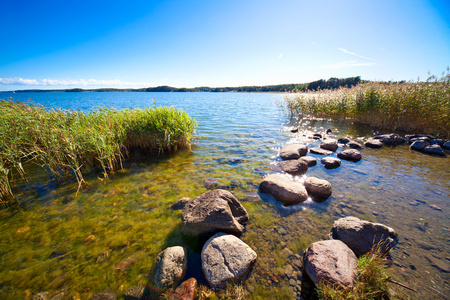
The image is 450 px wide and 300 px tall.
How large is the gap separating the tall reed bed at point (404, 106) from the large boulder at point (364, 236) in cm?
1479

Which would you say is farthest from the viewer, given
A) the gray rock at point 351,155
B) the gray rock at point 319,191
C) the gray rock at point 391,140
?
the gray rock at point 391,140

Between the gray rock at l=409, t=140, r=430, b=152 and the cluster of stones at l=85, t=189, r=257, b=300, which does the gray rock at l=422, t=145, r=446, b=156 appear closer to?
the gray rock at l=409, t=140, r=430, b=152

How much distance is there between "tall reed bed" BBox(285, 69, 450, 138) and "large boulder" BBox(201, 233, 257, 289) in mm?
17900

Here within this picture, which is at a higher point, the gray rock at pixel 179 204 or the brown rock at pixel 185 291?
the brown rock at pixel 185 291

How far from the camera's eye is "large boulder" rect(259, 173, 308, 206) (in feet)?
18.5

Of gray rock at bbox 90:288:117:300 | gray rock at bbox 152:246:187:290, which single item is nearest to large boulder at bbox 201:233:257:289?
gray rock at bbox 152:246:187:290

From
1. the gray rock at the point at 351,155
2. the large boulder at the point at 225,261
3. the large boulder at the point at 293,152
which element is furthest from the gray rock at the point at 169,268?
the gray rock at the point at 351,155

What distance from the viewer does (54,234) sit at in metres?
4.48

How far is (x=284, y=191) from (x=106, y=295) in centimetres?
521

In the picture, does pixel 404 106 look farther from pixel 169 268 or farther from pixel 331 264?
pixel 169 268

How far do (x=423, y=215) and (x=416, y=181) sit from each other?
2890mm

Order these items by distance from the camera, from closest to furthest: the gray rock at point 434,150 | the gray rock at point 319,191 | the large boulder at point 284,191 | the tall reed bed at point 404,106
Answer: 1. the large boulder at point 284,191
2. the gray rock at point 319,191
3. the gray rock at point 434,150
4. the tall reed bed at point 404,106

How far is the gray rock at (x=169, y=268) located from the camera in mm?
3135

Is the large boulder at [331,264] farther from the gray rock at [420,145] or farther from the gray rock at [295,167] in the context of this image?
the gray rock at [420,145]
